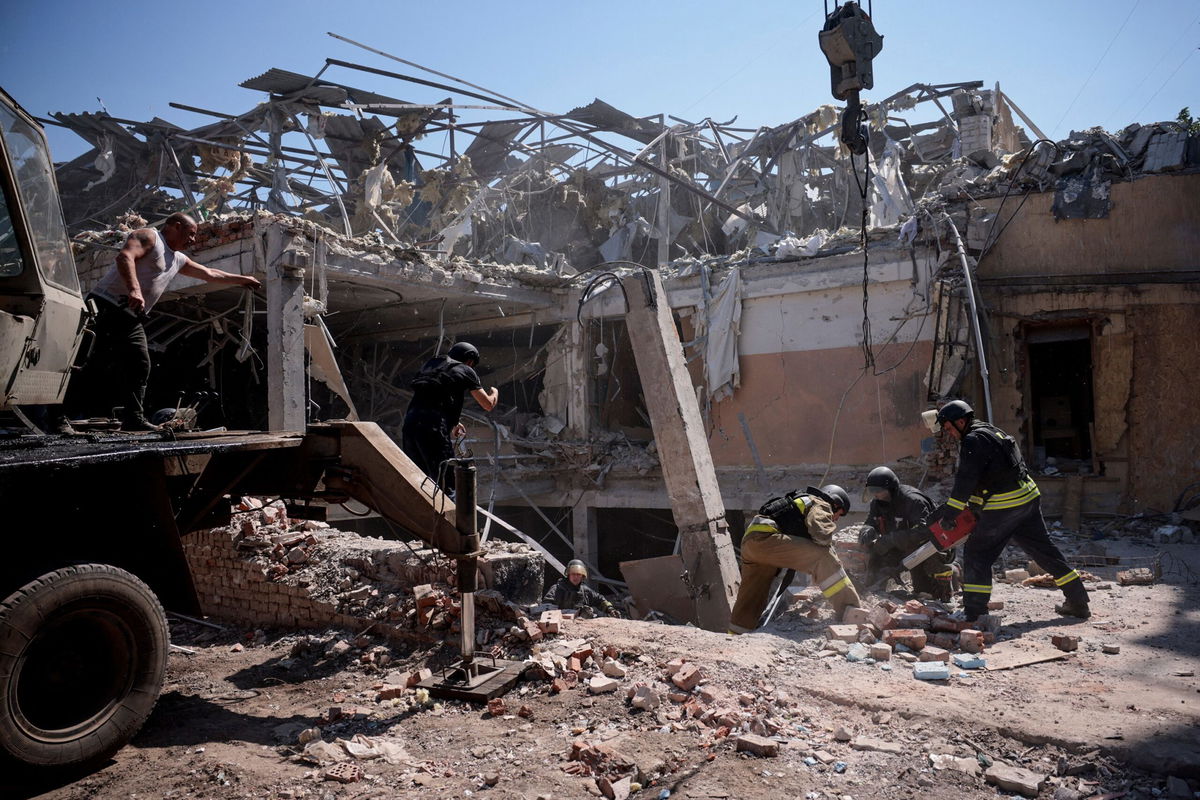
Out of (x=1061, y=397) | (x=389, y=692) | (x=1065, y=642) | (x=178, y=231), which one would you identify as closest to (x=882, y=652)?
(x=1065, y=642)

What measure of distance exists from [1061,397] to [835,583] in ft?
25.9

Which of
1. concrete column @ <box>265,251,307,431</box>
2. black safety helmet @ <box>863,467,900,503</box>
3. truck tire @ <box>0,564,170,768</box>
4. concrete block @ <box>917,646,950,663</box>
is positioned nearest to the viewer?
truck tire @ <box>0,564,170,768</box>

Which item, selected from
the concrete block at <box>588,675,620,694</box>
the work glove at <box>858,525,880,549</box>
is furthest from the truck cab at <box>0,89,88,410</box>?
the work glove at <box>858,525,880,549</box>

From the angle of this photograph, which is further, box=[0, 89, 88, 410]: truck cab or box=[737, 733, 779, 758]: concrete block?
box=[737, 733, 779, 758]: concrete block

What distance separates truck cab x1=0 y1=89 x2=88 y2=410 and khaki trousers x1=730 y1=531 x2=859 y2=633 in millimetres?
4599

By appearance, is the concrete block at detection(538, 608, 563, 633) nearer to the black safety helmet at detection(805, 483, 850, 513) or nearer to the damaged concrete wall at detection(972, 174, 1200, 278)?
the black safety helmet at detection(805, 483, 850, 513)

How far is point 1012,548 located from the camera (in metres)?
8.73

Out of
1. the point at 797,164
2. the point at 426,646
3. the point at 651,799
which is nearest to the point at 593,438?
the point at 797,164

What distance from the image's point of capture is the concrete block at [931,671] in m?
4.40

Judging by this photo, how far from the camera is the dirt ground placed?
10.7ft

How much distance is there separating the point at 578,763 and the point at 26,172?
360 cm

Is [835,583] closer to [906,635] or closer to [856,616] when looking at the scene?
[856,616]

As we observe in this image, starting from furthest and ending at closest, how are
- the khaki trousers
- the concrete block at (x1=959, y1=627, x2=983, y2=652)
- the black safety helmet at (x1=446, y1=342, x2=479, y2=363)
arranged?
the black safety helmet at (x1=446, y1=342, x2=479, y2=363), the khaki trousers, the concrete block at (x1=959, y1=627, x2=983, y2=652)

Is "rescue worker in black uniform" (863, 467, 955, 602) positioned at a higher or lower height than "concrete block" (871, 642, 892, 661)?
higher
